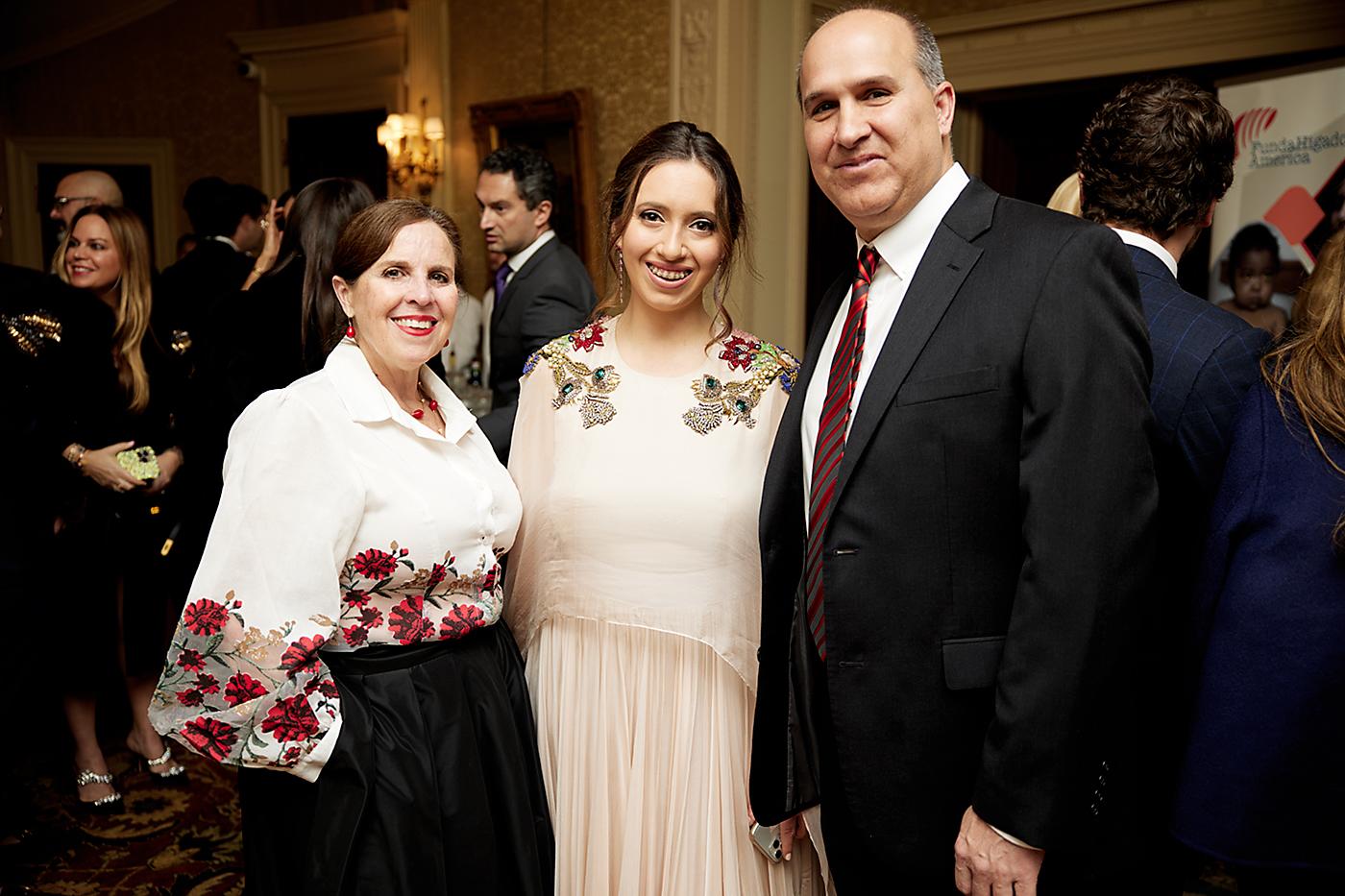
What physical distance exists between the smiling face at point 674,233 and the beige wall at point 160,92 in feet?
28.3

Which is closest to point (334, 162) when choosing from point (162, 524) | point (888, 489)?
point (162, 524)

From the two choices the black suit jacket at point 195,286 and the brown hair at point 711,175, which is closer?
the brown hair at point 711,175

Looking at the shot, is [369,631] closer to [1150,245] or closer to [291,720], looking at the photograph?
[291,720]

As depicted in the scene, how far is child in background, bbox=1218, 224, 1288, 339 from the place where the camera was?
13.3ft

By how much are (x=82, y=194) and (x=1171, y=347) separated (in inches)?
162

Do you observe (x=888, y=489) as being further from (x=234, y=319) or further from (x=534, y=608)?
(x=234, y=319)

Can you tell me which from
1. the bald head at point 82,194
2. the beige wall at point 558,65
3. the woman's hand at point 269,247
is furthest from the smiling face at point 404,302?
the beige wall at point 558,65

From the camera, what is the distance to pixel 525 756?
6.64 ft

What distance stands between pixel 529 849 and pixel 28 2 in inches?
424

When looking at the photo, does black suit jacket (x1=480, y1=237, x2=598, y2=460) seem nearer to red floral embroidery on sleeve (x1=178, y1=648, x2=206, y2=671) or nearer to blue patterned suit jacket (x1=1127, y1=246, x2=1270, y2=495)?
red floral embroidery on sleeve (x1=178, y1=648, x2=206, y2=671)

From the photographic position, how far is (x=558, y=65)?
21.3 feet

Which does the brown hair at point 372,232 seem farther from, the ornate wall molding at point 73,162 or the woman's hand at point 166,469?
the ornate wall molding at point 73,162

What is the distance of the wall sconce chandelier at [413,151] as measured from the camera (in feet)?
24.2

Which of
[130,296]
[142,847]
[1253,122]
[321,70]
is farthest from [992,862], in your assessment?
[321,70]
